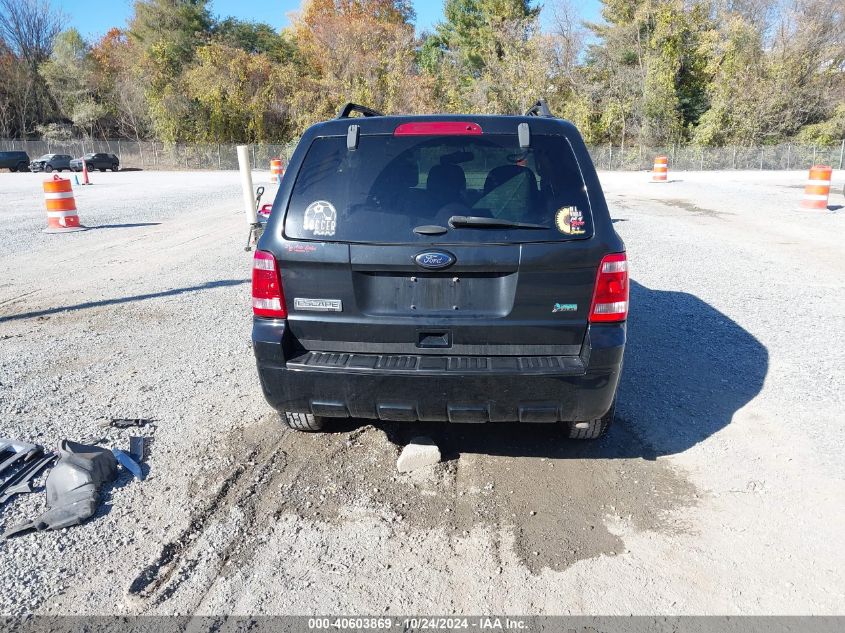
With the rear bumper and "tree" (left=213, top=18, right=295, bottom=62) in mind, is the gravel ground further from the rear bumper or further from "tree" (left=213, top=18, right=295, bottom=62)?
"tree" (left=213, top=18, right=295, bottom=62)

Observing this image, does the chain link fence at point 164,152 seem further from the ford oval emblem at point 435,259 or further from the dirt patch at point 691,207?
the ford oval emblem at point 435,259

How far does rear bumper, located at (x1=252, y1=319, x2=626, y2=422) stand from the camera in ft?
10.1

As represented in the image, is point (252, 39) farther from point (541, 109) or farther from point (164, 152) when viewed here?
point (541, 109)

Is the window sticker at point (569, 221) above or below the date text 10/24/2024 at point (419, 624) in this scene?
above

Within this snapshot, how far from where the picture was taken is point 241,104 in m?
54.2

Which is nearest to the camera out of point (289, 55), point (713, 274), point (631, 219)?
point (713, 274)

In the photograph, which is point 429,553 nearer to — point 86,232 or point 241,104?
point 86,232

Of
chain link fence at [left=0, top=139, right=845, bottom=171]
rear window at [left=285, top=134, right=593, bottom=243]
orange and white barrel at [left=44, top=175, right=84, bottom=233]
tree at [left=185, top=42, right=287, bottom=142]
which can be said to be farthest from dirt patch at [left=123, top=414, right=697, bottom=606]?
tree at [left=185, top=42, right=287, bottom=142]

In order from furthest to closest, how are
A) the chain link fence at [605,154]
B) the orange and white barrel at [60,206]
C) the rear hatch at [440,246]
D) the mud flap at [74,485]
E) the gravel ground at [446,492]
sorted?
the chain link fence at [605,154] < the orange and white barrel at [60,206] < the rear hatch at [440,246] < the mud flap at [74,485] < the gravel ground at [446,492]

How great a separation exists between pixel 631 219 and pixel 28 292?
12780mm

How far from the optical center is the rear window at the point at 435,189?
3.12m

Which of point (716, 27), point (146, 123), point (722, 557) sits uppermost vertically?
point (716, 27)

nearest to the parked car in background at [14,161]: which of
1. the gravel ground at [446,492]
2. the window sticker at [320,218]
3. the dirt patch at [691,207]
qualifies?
the dirt patch at [691,207]

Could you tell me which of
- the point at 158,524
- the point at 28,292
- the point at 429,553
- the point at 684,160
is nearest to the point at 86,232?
the point at 28,292
